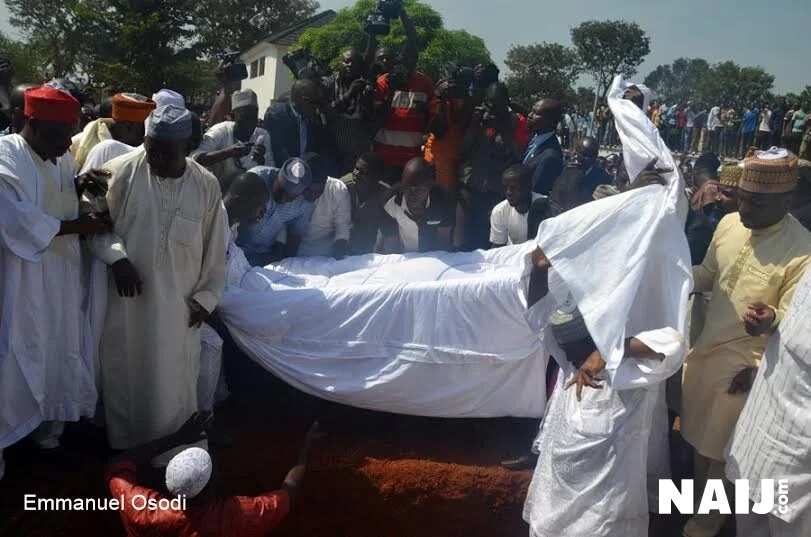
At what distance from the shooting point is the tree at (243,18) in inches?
1548

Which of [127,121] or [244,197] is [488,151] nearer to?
[244,197]

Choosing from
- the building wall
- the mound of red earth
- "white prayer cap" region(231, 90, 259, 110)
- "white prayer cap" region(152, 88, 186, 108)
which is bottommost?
the mound of red earth

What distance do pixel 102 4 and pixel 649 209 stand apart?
1450 inches

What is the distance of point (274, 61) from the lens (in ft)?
106

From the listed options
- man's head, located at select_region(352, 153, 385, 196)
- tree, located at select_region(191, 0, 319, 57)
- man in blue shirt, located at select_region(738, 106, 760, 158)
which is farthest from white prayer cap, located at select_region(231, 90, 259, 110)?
tree, located at select_region(191, 0, 319, 57)

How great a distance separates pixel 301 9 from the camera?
42500 mm

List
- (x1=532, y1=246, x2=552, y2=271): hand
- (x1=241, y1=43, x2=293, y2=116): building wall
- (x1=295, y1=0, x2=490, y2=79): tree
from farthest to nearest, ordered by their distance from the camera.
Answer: (x1=241, y1=43, x2=293, y2=116): building wall < (x1=295, y1=0, x2=490, y2=79): tree < (x1=532, y1=246, x2=552, y2=271): hand

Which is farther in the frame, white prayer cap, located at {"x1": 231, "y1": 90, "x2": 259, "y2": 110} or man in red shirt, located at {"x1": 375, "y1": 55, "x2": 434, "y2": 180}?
man in red shirt, located at {"x1": 375, "y1": 55, "x2": 434, "y2": 180}

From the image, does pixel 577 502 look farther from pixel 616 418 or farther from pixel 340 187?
pixel 340 187

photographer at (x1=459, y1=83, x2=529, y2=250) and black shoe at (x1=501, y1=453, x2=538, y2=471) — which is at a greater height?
photographer at (x1=459, y1=83, x2=529, y2=250)

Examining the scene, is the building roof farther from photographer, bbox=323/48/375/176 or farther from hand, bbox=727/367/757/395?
hand, bbox=727/367/757/395

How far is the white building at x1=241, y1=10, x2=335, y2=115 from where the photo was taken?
3216 centimetres

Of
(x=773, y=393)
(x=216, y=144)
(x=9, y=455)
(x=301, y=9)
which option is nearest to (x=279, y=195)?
(x=216, y=144)

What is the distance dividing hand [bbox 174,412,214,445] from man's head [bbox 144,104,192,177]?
3.93 feet
